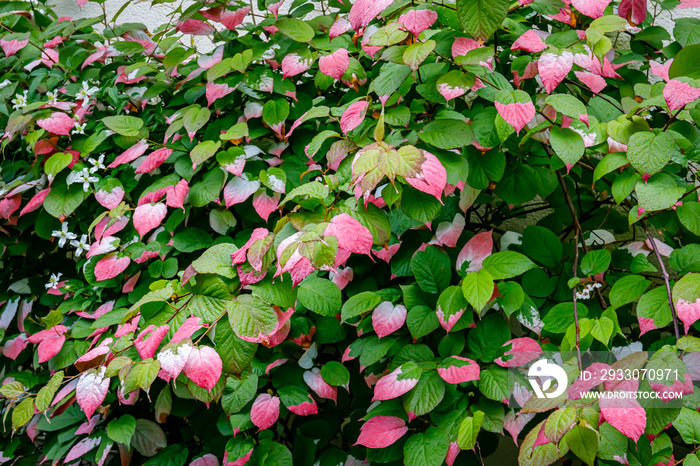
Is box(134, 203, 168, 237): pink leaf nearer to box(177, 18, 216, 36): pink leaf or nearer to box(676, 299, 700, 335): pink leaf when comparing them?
box(177, 18, 216, 36): pink leaf

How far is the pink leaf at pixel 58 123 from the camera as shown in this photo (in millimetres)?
1530

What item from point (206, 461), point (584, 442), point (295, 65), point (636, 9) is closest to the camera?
point (584, 442)

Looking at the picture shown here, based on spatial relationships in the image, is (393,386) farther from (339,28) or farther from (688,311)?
(339,28)

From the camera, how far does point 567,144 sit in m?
1.03

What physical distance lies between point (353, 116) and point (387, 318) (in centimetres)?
41

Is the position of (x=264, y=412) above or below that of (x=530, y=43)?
below

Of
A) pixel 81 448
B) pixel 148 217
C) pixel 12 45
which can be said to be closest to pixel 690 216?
pixel 148 217

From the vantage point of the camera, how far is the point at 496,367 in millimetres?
1062

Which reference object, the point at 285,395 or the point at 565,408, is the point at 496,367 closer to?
the point at 565,408

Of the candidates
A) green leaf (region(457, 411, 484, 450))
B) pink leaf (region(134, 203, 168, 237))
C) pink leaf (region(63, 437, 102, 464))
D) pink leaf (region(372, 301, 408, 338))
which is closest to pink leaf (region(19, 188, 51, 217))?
pink leaf (region(134, 203, 168, 237))

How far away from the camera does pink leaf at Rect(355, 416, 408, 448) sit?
41.4 inches

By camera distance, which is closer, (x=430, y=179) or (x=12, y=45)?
(x=430, y=179)

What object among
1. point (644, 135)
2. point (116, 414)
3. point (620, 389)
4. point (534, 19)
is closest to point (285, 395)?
point (116, 414)

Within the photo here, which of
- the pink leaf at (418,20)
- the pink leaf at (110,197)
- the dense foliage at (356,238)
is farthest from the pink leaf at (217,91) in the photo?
the pink leaf at (418,20)
